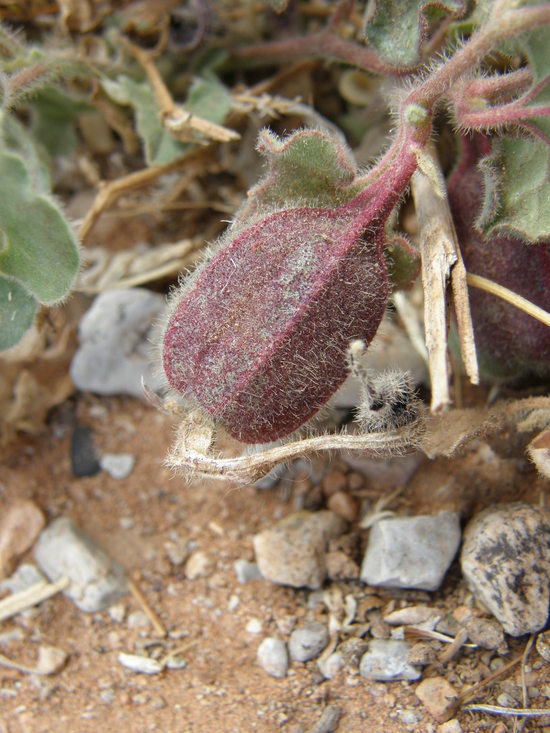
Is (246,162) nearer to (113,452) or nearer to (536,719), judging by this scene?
(113,452)

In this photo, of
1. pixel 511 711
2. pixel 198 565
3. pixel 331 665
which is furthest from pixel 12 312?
pixel 511 711

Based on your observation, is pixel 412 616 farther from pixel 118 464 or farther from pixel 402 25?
pixel 402 25

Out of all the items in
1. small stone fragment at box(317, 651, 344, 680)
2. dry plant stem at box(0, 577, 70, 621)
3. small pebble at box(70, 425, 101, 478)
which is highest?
small pebble at box(70, 425, 101, 478)

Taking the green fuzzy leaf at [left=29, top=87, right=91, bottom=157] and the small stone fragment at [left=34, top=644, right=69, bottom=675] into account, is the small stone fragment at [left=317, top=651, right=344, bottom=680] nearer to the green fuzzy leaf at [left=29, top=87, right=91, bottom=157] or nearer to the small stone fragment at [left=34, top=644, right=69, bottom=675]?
the small stone fragment at [left=34, top=644, right=69, bottom=675]

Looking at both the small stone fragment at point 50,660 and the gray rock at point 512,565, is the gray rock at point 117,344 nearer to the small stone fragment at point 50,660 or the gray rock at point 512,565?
the small stone fragment at point 50,660

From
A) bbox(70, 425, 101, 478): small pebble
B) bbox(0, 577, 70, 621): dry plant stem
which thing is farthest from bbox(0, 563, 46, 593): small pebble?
bbox(70, 425, 101, 478): small pebble
